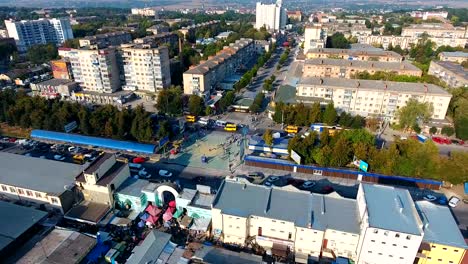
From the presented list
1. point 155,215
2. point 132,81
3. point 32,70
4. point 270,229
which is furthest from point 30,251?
point 32,70

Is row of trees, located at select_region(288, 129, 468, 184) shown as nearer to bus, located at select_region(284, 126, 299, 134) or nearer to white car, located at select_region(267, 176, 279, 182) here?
white car, located at select_region(267, 176, 279, 182)

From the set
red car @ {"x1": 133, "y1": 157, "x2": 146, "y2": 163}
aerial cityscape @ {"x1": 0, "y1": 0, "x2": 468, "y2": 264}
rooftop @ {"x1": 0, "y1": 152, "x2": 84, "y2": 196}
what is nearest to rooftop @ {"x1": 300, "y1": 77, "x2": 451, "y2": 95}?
aerial cityscape @ {"x1": 0, "y1": 0, "x2": 468, "y2": 264}

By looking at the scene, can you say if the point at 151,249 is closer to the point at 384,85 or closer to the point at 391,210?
the point at 391,210

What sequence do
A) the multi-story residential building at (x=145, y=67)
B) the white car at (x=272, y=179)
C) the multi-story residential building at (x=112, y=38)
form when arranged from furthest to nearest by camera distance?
the multi-story residential building at (x=112, y=38) → the multi-story residential building at (x=145, y=67) → the white car at (x=272, y=179)

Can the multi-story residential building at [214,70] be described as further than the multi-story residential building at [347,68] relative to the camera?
No

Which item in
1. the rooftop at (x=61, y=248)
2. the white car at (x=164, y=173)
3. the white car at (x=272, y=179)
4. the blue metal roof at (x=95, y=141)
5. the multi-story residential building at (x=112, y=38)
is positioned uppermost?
the multi-story residential building at (x=112, y=38)

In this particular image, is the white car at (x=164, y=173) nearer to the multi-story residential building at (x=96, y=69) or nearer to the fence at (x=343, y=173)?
the fence at (x=343, y=173)

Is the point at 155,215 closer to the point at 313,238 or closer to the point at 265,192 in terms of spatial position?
the point at 265,192

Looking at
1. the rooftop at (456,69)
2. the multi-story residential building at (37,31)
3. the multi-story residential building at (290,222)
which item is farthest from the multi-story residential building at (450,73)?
the multi-story residential building at (37,31)
